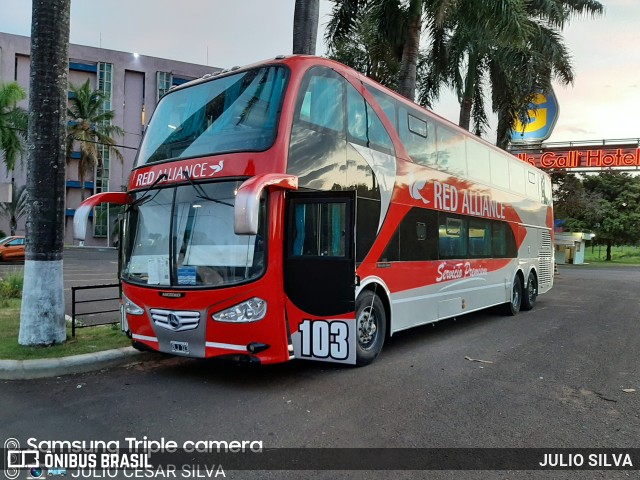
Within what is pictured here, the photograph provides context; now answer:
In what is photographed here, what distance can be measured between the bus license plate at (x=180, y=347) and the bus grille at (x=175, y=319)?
17 centimetres

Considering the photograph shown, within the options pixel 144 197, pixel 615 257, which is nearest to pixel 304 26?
pixel 144 197

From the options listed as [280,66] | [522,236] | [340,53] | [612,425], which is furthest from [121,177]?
[612,425]

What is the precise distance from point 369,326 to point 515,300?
723 centimetres

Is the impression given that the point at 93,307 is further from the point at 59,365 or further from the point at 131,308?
the point at 131,308

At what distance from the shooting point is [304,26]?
36.6 feet

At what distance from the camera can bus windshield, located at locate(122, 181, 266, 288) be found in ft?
18.2

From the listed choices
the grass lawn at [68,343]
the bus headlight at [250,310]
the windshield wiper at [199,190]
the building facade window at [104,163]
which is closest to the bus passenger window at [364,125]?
the windshield wiper at [199,190]

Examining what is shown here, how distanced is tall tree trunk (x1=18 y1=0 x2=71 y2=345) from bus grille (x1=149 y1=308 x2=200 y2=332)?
6.66 ft

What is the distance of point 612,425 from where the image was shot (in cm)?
468

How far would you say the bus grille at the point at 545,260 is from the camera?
14.7 metres

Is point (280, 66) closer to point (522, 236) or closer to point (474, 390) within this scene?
point (474, 390)

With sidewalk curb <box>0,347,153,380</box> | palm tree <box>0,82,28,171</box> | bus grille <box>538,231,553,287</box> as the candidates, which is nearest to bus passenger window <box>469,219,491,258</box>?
bus grille <box>538,231,553,287</box>

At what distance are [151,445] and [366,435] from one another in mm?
1839

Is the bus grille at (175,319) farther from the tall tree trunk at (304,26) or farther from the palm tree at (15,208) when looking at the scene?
the palm tree at (15,208)
